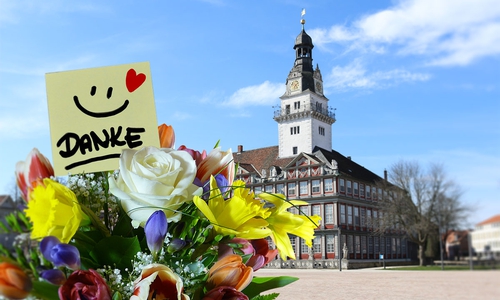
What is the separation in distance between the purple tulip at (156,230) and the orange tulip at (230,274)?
48 millimetres

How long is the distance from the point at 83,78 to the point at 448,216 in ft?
28.7

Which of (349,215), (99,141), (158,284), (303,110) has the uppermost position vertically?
(303,110)

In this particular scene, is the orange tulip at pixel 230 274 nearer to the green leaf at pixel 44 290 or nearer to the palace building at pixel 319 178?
the green leaf at pixel 44 290

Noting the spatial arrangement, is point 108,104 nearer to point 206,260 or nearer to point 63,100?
point 63,100

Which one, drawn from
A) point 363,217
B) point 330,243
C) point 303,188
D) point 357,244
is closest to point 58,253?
point 330,243

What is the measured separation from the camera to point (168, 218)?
1.33ft

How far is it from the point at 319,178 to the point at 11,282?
1596cm

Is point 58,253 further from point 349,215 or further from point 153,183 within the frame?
point 349,215

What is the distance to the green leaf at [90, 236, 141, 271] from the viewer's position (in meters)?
0.39

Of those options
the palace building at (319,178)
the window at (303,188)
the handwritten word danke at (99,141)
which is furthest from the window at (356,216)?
the handwritten word danke at (99,141)

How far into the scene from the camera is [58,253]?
35 cm

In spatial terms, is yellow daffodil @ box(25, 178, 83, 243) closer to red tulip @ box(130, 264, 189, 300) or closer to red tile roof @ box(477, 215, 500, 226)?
red tulip @ box(130, 264, 189, 300)

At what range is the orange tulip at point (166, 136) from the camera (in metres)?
0.51

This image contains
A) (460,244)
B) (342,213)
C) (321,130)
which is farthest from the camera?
(321,130)
